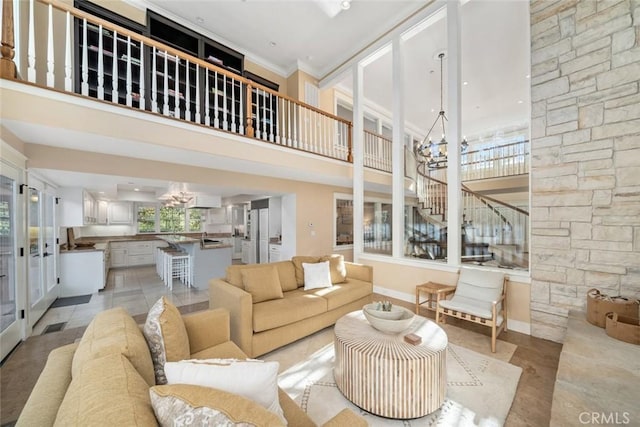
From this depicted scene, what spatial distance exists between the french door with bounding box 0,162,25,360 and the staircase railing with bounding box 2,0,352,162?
4.06ft

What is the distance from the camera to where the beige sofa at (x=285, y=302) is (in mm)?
2512

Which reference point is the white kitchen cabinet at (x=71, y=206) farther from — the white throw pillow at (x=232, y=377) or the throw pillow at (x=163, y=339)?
the white throw pillow at (x=232, y=377)

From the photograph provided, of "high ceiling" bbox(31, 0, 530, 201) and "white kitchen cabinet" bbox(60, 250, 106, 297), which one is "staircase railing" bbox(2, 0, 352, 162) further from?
"white kitchen cabinet" bbox(60, 250, 106, 297)

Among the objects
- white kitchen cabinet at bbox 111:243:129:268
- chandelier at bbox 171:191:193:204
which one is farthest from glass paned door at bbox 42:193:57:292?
white kitchen cabinet at bbox 111:243:129:268

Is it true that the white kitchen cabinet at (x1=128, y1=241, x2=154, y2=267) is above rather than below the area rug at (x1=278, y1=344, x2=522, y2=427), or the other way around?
above

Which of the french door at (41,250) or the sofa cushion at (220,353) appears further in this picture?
the french door at (41,250)

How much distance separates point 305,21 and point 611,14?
4246mm

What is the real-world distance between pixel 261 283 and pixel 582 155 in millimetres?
4019

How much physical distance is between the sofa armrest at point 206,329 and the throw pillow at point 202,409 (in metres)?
1.22

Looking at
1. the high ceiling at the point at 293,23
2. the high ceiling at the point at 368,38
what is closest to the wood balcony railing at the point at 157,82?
the high ceiling at the point at 293,23

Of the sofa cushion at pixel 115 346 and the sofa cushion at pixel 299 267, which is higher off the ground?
the sofa cushion at pixel 115 346

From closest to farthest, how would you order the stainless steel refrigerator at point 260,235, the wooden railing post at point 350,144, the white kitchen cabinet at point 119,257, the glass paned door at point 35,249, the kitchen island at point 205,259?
the glass paned door at point 35,249, the kitchen island at point 205,259, the wooden railing post at point 350,144, the stainless steel refrigerator at point 260,235, the white kitchen cabinet at point 119,257

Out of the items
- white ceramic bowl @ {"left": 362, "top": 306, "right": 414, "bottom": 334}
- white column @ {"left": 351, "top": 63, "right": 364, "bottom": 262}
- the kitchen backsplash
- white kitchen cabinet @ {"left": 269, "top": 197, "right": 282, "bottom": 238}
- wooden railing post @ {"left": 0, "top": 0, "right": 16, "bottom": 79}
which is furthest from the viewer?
the kitchen backsplash

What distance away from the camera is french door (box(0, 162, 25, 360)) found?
2.60 m
